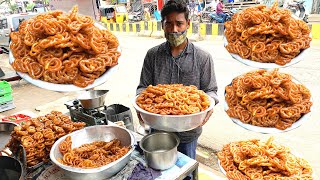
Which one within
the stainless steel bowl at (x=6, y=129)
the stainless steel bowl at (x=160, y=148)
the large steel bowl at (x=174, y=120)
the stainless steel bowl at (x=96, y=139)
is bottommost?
the stainless steel bowl at (x=6, y=129)

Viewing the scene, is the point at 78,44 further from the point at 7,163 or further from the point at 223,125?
the point at 223,125

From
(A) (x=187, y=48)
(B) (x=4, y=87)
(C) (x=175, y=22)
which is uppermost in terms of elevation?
(C) (x=175, y=22)

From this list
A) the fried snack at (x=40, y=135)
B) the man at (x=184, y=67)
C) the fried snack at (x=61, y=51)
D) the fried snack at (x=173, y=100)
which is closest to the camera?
the fried snack at (x=61, y=51)

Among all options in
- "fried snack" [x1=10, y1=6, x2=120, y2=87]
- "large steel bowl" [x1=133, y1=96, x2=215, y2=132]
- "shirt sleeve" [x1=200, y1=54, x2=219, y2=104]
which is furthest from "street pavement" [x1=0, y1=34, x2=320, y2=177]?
"shirt sleeve" [x1=200, y1=54, x2=219, y2=104]

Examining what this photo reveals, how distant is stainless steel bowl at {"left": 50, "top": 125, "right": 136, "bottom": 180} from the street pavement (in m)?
0.75

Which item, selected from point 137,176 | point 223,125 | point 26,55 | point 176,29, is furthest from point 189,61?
point 223,125

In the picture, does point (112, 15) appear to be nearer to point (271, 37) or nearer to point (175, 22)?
point (175, 22)

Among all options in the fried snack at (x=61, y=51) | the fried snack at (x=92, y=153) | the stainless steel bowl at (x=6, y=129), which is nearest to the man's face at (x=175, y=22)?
the fried snack at (x=61, y=51)

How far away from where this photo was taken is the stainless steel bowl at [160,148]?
7.94ft

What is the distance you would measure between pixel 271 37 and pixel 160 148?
1586 millimetres

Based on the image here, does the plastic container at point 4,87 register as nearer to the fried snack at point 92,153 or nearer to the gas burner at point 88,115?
the gas burner at point 88,115

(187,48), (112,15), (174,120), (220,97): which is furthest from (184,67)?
(112,15)

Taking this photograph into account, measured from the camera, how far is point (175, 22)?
2998 mm

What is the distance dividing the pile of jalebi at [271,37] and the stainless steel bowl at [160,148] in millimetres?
1135
